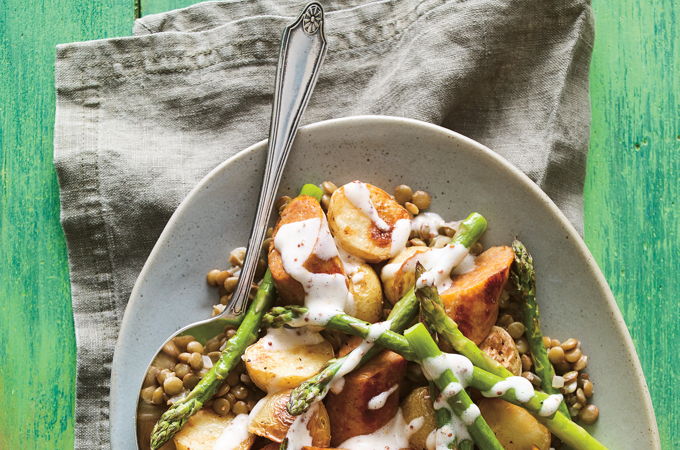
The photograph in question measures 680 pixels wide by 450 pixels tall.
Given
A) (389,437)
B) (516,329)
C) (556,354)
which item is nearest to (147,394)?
(389,437)

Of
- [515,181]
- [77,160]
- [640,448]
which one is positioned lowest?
[640,448]

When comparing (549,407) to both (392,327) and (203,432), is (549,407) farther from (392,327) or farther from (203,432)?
(203,432)

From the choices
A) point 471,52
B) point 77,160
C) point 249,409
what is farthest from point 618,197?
point 77,160

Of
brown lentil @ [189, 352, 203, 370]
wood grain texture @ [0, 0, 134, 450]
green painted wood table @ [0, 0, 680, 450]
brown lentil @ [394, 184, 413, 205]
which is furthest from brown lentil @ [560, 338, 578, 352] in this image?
wood grain texture @ [0, 0, 134, 450]

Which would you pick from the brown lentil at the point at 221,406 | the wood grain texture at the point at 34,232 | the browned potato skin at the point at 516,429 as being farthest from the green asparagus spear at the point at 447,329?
the wood grain texture at the point at 34,232

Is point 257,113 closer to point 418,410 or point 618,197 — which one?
point 418,410

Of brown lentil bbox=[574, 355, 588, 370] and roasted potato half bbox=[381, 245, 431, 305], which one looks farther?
brown lentil bbox=[574, 355, 588, 370]

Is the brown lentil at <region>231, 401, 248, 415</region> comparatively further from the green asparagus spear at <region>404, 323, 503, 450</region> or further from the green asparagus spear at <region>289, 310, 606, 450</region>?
the green asparagus spear at <region>404, 323, 503, 450</region>

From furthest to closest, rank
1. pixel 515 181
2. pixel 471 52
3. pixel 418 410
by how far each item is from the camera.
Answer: pixel 471 52
pixel 515 181
pixel 418 410
